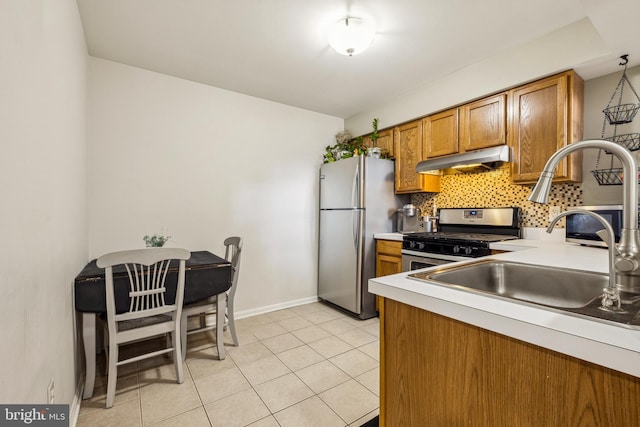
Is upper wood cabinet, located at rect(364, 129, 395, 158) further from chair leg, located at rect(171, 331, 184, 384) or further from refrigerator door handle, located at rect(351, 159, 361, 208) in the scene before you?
chair leg, located at rect(171, 331, 184, 384)

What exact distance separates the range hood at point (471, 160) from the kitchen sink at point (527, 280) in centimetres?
139

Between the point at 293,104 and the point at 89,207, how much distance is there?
2.44 metres

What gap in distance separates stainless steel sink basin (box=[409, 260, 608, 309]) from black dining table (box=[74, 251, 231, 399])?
164 cm

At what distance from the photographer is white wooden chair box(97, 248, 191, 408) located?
176 cm

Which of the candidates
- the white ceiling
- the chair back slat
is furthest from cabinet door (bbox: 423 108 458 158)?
the chair back slat

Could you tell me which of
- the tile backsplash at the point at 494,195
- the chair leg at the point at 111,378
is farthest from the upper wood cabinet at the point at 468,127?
the chair leg at the point at 111,378

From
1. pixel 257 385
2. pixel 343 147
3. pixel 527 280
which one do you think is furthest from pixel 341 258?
pixel 527 280

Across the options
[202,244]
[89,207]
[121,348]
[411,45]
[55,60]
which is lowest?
[121,348]

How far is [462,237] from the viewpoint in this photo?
255cm

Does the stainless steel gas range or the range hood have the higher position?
the range hood

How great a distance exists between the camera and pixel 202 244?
10.00 feet

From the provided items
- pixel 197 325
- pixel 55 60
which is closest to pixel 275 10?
pixel 55 60

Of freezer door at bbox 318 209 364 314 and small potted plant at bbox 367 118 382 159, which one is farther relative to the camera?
small potted plant at bbox 367 118 382 159

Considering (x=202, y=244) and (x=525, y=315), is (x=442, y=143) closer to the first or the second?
(x=525, y=315)
